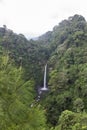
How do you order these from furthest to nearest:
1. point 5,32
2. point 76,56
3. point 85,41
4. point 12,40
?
point 5,32
point 12,40
point 85,41
point 76,56

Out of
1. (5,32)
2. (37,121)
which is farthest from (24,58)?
(37,121)

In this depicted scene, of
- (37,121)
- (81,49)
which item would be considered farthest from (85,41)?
(37,121)

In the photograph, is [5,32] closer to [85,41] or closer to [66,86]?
[85,41]

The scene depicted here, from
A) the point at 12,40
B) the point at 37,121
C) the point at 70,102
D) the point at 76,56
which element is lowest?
the point at 70,102

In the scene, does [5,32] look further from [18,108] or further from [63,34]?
[18,108]

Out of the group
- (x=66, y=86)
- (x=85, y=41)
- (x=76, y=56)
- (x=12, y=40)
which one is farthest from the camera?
(x=12, y=40)

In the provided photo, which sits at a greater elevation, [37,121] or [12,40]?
[12,40]

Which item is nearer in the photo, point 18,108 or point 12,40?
point 18,108
